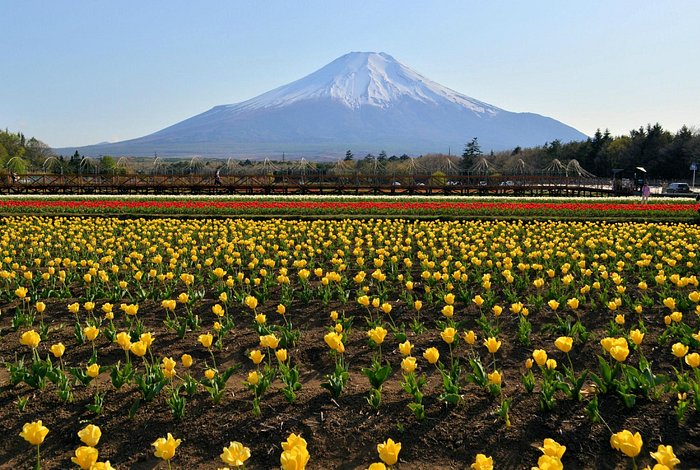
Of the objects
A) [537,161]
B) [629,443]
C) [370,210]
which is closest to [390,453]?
[629,443]

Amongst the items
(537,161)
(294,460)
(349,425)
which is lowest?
(349,425)

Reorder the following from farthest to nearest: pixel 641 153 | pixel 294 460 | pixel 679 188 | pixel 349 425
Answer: pixel 641 153, pixel 679 188, pixel 349 425, pixel 294 460

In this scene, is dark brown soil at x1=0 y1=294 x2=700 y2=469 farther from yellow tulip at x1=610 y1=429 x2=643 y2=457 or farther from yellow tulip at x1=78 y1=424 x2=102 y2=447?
yellow tulip at x1=610 y1=429 x2=643 y2=457

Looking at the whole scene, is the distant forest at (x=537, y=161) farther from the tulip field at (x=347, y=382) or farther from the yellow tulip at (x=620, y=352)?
the yellow tulip at (x=620, y=352)

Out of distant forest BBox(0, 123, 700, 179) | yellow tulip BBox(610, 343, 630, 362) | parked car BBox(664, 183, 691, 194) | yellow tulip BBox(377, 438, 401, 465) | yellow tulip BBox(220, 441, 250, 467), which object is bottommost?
yellow tulip BBox(220, 441, 250, 467)

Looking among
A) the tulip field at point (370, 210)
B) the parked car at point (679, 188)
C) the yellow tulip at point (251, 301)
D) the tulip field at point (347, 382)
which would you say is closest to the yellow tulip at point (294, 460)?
the tulip field at point (347, 382)

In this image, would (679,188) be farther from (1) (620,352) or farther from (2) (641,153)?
(1) (620,352)

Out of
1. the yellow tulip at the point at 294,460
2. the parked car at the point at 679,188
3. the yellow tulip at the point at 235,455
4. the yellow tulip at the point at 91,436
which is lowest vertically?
the yellow tulip at the point at 91,436

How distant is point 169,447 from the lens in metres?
2.90

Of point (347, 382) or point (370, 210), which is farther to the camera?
point (370, 210)

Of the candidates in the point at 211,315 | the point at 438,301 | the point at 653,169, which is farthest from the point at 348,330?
the point at 653,169

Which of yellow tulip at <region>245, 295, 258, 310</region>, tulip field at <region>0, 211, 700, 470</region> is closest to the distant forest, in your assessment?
tulip field at <region>0, 211, 700, 470</region>

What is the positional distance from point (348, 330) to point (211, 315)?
7.22 ft

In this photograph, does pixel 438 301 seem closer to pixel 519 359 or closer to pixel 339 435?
pixel 519 359
